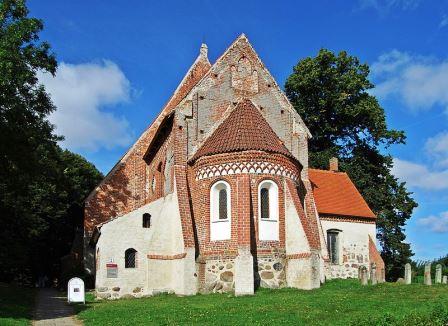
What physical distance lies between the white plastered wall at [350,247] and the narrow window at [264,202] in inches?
335

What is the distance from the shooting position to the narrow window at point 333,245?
32594 mm

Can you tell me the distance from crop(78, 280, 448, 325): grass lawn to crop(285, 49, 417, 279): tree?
20.2m

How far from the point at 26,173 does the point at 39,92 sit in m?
3.85

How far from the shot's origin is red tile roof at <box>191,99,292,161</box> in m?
24.9

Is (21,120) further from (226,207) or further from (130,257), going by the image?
(226,207)

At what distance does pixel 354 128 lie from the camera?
45938mm

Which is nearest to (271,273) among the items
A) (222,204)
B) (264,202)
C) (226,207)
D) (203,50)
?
(264,202)

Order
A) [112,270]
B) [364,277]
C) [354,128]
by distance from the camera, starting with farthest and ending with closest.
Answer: [354,128] < [364,277] < [112,270]

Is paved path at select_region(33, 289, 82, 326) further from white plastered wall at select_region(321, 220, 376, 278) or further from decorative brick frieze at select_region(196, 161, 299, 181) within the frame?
white plastered wall at select_region(321, 220, 376, 278)

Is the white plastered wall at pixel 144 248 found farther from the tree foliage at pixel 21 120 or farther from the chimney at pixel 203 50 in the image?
the chimney at pixel 203 50

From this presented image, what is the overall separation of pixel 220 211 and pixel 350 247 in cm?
1164

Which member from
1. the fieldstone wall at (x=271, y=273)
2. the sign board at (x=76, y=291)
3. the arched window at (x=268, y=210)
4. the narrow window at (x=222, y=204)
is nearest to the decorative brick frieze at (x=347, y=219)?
the arched window at (x=268, y=210)

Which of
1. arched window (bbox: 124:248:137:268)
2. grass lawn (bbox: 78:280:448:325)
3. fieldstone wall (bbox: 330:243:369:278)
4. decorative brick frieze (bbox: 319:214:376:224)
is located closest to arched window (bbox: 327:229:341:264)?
fieldstone wall (bbox: 330:243:369:278)

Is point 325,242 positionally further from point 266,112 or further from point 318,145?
point 318,145
